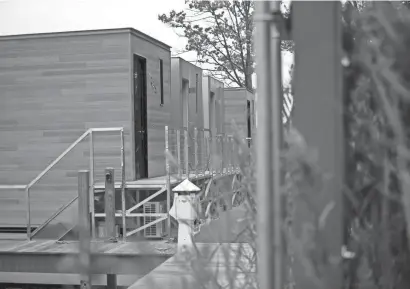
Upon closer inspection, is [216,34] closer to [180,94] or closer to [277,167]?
[180,94]

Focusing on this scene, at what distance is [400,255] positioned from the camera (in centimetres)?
185

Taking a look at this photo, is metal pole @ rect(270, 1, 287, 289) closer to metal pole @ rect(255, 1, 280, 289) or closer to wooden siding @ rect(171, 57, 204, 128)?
metal pole @ rect(255, 1, 280, 289)

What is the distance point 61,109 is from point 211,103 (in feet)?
20.1

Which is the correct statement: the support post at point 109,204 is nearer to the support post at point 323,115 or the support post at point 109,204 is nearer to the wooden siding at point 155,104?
the wooden siding at point 155,104

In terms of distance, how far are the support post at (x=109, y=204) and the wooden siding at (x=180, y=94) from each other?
427 centimetres

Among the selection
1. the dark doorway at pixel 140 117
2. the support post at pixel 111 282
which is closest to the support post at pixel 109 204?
the support post at pixel 111 282

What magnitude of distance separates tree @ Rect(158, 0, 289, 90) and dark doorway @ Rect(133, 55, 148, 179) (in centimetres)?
998

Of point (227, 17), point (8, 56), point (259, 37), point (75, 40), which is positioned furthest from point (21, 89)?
point (227, 17)

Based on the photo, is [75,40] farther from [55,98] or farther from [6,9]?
[6,9]

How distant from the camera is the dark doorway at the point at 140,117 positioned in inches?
384

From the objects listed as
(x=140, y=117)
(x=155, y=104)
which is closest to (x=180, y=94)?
(x=155, y=104)

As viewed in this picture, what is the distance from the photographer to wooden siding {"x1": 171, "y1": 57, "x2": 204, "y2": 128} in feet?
39.8

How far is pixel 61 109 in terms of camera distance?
31.1 ft

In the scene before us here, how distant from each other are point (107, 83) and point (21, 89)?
4.47 ft
